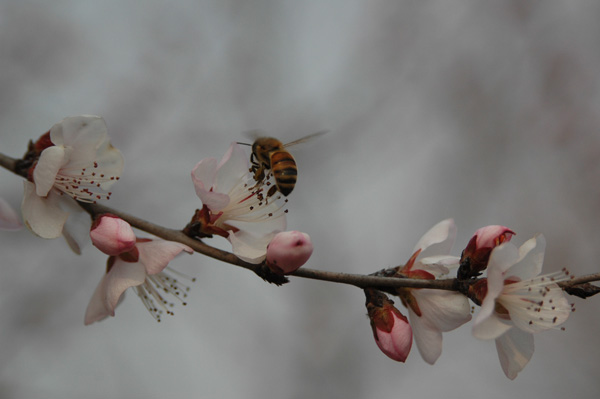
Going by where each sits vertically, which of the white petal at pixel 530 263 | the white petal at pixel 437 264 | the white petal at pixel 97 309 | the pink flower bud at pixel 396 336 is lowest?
the pink flower bud at pixel 396 336

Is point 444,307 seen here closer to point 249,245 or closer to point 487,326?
point 487,326

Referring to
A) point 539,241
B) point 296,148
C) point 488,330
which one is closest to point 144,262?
point 296,148

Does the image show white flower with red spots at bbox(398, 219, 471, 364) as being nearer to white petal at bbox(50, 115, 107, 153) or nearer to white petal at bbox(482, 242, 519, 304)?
white petal at bbox(482, 242, 519, 304)

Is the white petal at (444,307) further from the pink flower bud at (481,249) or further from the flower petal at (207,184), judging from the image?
the flower petal at (207,184)

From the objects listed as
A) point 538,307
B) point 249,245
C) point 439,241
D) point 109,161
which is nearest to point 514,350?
point 538,307

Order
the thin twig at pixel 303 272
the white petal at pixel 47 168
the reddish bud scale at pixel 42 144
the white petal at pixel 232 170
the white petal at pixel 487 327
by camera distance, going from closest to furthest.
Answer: the white petal at pixel 487 327 → the thin twig at pixel 303 272 → the white petal at pixel 47 168 → the reddish bud scale at pixel 42 144 → the white petal at pixel 232 170

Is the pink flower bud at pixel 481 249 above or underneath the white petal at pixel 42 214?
underneath

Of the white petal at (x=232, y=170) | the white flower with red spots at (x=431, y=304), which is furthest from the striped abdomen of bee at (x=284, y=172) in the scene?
the white flower with red spots at (x=431, y=304)
